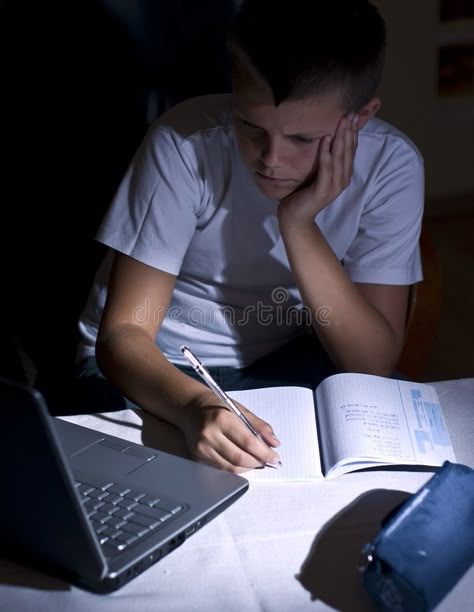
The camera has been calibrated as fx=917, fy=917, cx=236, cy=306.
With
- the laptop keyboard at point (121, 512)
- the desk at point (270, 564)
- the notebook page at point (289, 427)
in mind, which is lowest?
the desk at point (270, 564)

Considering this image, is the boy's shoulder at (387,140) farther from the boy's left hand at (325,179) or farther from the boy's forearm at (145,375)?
the boy's forearm at (145,375)

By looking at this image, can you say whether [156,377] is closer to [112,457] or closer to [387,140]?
[112,457]

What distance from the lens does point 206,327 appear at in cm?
150

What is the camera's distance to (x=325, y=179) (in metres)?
1.32

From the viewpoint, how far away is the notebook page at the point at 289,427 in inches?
38.8

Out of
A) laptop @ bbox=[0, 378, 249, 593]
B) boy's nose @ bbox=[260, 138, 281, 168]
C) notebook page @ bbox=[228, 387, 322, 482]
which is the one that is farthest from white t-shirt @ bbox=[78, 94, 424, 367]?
laptop @ bbox=[0, 378, 249, 593]

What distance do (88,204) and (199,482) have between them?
0.91 m

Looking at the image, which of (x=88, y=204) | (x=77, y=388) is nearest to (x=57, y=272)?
(x=88, y=204)

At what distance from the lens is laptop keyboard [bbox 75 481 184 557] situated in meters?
0.85

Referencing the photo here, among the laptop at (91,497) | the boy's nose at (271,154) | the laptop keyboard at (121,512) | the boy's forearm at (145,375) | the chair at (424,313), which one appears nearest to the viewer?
the laptop at (91,497)

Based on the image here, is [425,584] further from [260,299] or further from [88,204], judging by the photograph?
[88,204]

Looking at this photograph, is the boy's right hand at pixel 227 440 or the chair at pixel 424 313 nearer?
the boy's right hand at pixel 227 440

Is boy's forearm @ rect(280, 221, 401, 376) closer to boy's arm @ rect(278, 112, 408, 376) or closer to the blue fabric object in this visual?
boy's arm @ rect(278, 112, 408, 376)

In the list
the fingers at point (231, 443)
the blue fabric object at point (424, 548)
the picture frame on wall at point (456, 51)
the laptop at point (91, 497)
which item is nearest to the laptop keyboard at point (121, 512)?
the laptop at point (91, 497)
